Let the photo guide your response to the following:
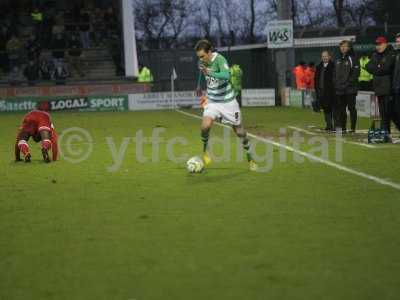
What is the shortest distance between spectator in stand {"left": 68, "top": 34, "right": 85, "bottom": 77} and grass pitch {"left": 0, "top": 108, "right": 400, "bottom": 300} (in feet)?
83.9

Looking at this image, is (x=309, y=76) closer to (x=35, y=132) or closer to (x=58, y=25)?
(x=58, y=25)

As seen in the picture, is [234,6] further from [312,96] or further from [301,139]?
[301,139]

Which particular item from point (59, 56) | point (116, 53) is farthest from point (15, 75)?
point (116, 53)

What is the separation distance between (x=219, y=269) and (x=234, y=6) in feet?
196

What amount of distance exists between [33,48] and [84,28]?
3392mm

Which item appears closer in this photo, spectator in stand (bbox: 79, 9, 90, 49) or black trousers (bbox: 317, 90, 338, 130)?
black trousers (bbox: 317, 90, 338, 130)

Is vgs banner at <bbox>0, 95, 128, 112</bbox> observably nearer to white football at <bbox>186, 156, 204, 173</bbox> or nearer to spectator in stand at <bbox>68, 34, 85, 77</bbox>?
spectator in stand at <bbox>68, 34, 85, 77</bbox>

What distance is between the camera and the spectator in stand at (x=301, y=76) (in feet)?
104

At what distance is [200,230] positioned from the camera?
298 inches

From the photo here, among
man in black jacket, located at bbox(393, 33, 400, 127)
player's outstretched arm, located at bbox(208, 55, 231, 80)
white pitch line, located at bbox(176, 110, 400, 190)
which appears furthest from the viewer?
Answer: man in black jacket, located at bbox(393, 33, 400, 127)

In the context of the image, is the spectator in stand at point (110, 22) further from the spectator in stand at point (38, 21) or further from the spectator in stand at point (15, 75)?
the spectator in stand at point (15, 75)

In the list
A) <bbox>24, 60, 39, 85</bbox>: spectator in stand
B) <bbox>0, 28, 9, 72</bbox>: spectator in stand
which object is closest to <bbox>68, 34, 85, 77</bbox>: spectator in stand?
<bbox>24, 60, 39, 85</bbox>: spectator in stand

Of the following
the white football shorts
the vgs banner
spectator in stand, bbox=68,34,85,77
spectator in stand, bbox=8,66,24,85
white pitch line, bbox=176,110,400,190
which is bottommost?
white pitch line, bbox=176,110,400,190

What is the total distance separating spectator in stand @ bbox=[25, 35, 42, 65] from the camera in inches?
1516
